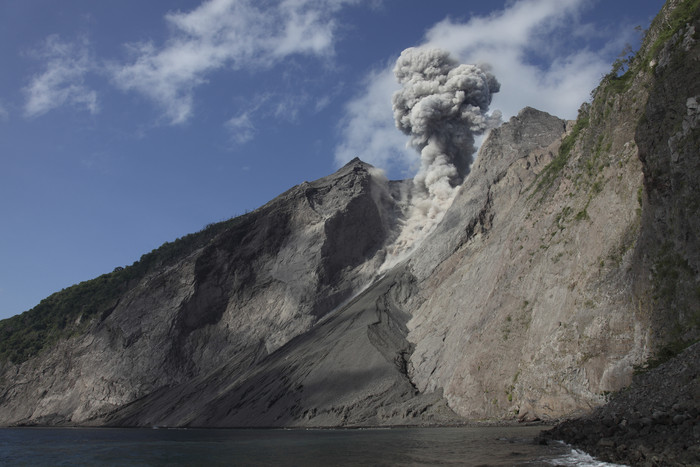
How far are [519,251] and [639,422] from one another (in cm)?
2267

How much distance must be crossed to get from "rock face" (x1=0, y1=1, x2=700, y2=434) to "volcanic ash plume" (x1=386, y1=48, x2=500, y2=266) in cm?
454

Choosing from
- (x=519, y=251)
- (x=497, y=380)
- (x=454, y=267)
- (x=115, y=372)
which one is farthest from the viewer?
(x=115, y=372)

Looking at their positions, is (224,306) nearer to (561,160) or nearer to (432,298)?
(432,298)

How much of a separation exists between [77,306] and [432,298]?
58.5 meters

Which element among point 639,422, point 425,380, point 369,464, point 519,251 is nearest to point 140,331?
point 425,380

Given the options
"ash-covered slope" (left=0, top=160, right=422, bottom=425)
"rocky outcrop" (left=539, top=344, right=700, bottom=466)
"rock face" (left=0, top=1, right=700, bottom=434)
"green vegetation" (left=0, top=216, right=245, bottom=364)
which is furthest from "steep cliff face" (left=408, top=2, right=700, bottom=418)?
"green vegetation" (left=0, top=216, right=245, bottom=364)

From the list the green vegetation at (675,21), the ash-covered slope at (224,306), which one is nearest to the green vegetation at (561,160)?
the green vegetation at (675,21)

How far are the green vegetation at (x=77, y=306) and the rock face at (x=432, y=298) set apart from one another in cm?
44

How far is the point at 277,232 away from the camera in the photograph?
74.8 metres

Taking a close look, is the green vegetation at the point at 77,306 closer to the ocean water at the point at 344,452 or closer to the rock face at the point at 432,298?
the rock face at the point at 432,298

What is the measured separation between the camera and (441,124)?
7688cm

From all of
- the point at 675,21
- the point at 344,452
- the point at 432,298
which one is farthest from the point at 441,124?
the point at 344,452

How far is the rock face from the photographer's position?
80.2 ft

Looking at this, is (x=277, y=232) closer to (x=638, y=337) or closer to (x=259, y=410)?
(x=259, y=410)
